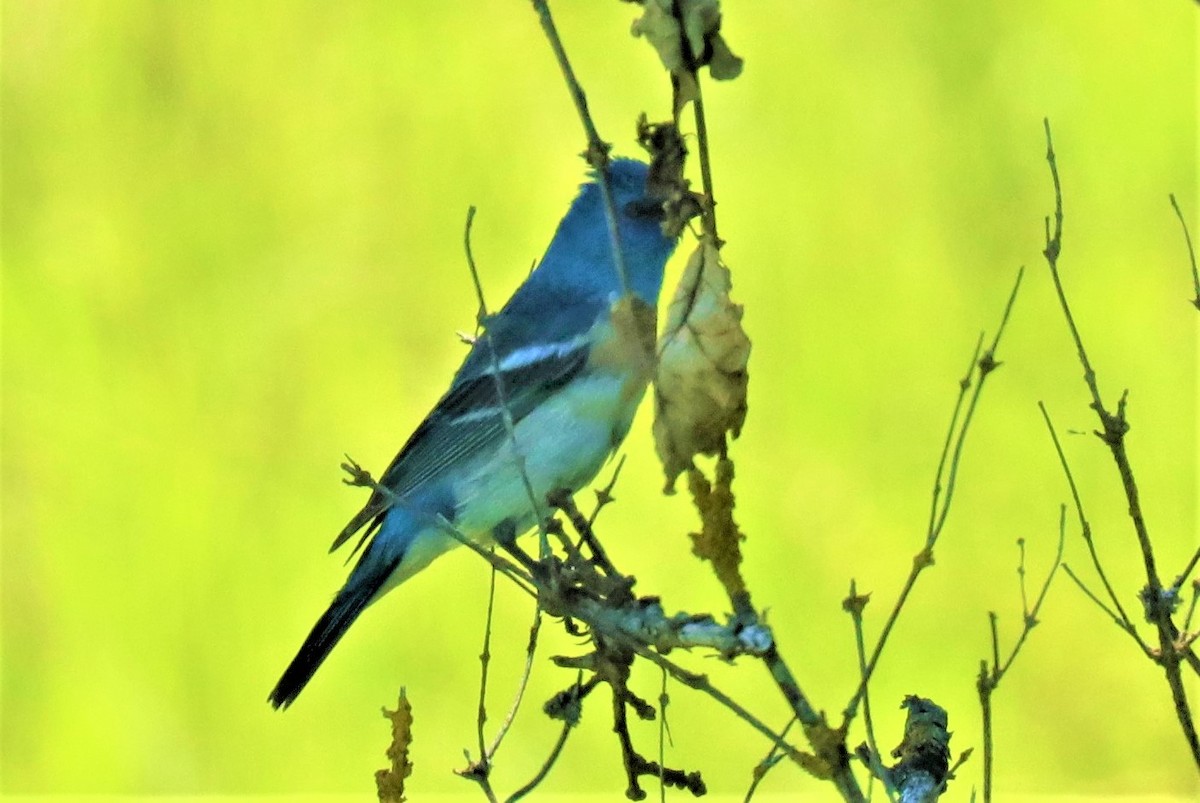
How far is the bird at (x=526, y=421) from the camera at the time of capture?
2133 mm

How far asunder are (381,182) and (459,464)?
4.59ft

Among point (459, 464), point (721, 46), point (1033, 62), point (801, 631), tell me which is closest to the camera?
point (721, 46)

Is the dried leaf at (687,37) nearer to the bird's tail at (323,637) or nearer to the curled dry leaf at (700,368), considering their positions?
the curled dry leaf at (700,368)

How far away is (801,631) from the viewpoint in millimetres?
3096

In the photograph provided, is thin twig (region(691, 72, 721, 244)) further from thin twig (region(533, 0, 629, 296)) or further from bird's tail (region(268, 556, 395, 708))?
bird's tail (region(268, 556, 395, 708))

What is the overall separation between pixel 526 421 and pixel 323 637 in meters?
0.49

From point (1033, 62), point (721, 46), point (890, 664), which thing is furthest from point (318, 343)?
point (721, 46)

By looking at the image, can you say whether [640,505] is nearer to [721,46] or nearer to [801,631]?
[801,631]

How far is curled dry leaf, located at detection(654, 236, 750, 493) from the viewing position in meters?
1.18


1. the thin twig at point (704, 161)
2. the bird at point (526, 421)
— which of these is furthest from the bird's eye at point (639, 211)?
the thin twig at point (704, 161)

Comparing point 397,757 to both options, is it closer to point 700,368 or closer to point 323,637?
point 700,368

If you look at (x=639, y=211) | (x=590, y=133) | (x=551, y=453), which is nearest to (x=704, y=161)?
(x=590, y=133)

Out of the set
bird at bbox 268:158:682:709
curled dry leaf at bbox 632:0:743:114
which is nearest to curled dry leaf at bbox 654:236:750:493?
curled dry leaf at bbox 632:0:743:114

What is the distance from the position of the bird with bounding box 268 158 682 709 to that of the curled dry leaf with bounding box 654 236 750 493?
831 mm
